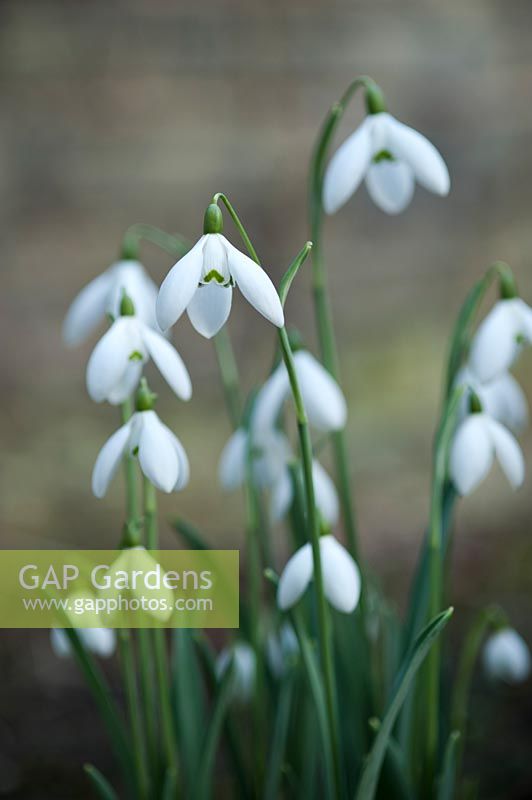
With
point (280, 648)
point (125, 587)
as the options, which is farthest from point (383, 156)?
point (280, 648)

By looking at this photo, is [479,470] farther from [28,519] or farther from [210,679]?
[28,519]

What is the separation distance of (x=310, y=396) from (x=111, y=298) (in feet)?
0.81

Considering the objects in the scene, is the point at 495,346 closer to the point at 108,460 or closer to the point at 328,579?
the point at 328,579

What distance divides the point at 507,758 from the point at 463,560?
104 centimetres

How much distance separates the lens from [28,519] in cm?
283

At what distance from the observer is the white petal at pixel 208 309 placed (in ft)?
2.58

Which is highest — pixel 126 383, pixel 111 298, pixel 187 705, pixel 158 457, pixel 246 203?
pixel 246 203

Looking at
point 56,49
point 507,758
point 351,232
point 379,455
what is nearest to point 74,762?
point 507,758

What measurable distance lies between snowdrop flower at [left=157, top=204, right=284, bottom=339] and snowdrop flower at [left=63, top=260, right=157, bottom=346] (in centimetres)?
28

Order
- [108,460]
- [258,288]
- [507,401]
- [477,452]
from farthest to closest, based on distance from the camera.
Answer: [507,401], [477,452], [108,460], [258,288]

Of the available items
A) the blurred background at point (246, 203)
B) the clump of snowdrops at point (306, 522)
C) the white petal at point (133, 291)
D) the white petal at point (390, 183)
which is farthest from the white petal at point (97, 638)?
the blurred background at point (246, 203)

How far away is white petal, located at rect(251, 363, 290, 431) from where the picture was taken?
41.0 inches

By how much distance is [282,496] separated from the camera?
1122 mm

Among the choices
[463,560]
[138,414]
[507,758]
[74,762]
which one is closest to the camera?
[138,414]
